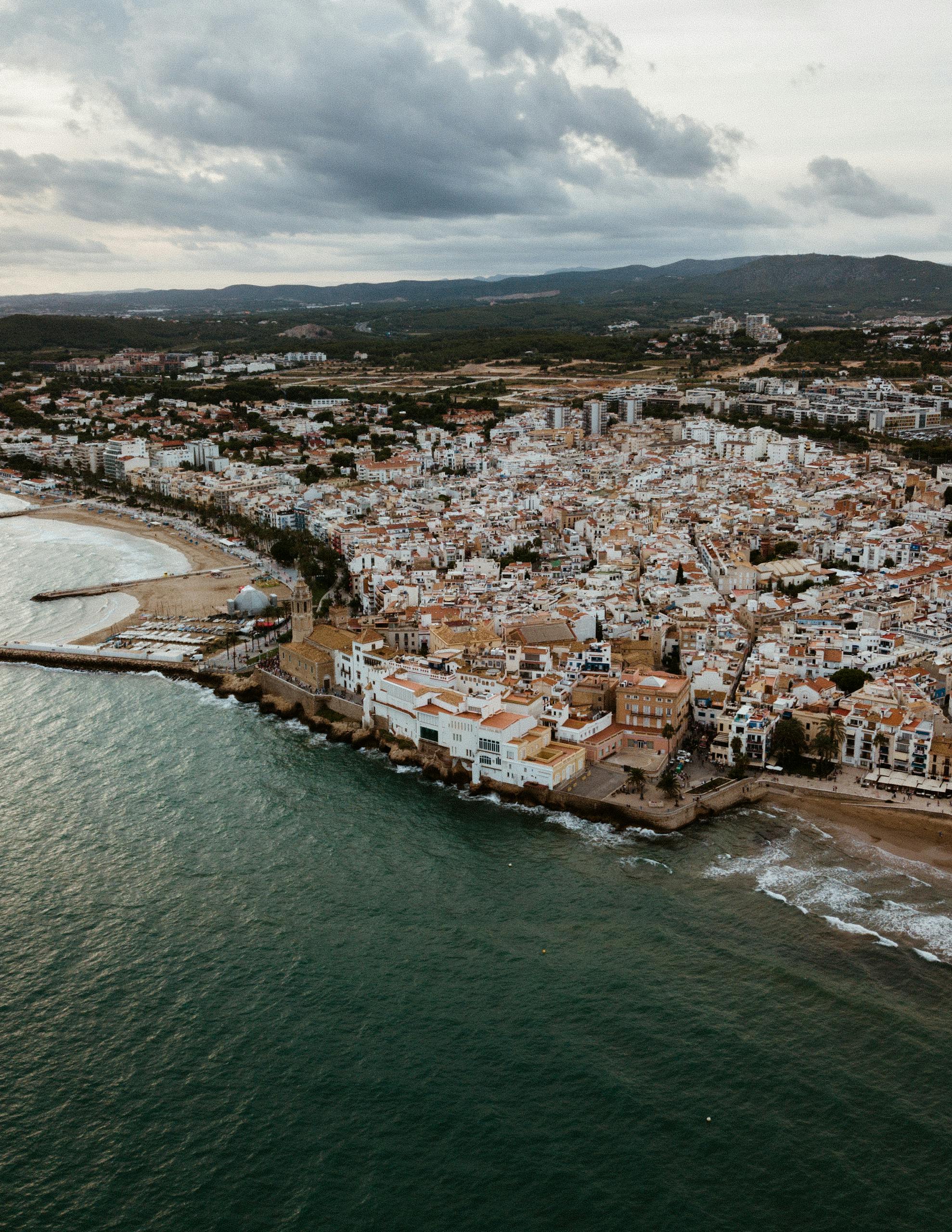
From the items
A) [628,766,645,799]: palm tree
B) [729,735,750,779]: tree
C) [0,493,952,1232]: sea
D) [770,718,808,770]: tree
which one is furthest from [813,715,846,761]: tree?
[628,766,645,799]: palm tree

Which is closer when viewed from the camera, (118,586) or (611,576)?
(611,576)

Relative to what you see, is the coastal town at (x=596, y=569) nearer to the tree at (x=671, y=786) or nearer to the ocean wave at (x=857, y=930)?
the tree at (x=671, y=786)

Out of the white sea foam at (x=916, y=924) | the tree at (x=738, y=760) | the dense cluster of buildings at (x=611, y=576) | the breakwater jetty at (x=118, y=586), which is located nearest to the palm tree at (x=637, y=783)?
the dense cluster of buildings at (x=611, y=576)

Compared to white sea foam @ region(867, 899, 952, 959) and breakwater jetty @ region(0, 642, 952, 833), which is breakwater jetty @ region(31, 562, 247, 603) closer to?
breakwater jetty @ region(0, 642, 952, 833)

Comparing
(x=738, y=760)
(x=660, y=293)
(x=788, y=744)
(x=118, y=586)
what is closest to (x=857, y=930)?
(x=738, y=760)

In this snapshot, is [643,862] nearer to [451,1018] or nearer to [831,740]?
[451,1018]

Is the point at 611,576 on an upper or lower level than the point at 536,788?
upper
